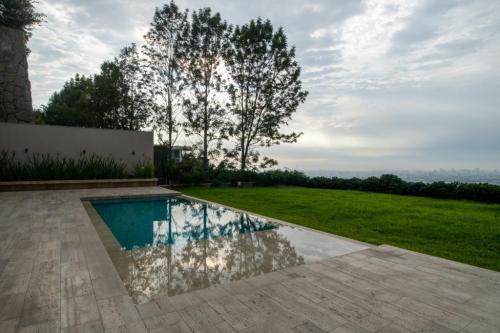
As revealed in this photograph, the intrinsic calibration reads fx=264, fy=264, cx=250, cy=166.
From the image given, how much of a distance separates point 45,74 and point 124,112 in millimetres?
6455

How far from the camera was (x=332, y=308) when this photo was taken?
239 centimetres

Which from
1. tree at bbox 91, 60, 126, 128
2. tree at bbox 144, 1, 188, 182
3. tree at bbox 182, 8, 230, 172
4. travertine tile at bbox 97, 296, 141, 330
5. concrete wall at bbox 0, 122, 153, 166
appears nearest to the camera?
travertine tile at bbox 97, 296, 141, 330

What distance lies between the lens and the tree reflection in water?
304 cm

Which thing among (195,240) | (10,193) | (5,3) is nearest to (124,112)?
(5,3)

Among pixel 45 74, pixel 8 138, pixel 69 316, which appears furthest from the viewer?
pixel 45 74

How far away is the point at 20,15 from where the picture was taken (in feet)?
43.5

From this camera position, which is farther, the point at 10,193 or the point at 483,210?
the point at 10,193

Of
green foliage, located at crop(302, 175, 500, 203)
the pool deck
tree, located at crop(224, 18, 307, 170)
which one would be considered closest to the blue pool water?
the pool deck

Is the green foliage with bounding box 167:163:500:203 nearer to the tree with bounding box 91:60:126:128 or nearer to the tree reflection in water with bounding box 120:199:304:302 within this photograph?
the tree reflection in water with bounding box 120:199:304:302

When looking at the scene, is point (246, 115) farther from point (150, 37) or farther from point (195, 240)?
point (195, 240)

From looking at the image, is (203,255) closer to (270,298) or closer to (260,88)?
(270,298)

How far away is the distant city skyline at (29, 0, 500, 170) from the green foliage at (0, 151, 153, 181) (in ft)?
14.0

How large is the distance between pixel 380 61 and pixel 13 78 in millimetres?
16393

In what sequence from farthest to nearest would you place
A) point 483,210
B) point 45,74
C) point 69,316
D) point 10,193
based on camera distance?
point 45,74 < point 10,193 < point 483,210 < point 69,316
